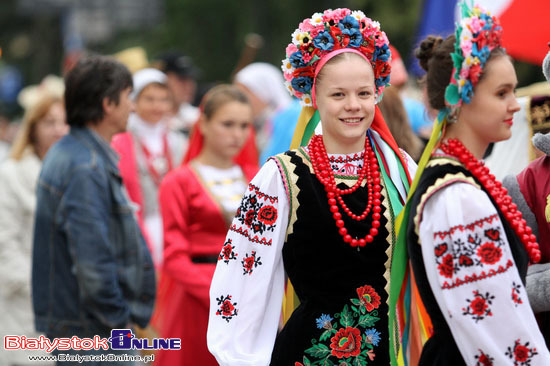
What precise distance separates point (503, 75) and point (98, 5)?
21357 millimetres

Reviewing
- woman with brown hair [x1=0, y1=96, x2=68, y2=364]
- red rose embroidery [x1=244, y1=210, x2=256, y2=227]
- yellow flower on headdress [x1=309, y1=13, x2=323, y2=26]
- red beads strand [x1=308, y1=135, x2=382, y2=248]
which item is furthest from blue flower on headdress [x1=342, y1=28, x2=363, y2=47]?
woman with brown hair [x1=0, y1=96, x2=68, y2=364]

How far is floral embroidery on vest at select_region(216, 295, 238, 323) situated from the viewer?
3.71 meters

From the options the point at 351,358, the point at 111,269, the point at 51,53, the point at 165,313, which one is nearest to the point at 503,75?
the point at 351,358

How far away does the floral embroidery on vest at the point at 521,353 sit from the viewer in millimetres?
3053

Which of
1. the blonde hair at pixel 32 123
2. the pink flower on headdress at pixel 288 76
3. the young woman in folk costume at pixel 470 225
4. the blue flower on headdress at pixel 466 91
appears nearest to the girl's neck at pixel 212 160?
the blonde hair at pixel 32 123

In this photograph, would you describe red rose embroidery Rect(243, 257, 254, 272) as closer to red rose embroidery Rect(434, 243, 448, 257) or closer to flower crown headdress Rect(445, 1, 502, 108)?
red rose embroidery Rect(434, 243, 448, 257)

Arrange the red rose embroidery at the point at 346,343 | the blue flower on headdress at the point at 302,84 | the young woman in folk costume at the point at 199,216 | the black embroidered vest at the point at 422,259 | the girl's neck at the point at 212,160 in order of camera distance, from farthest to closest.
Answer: the girl's neck at the point at 212,160
the young woman in folk costume at the point at 199,216
the blue flower on headdress at the point at 302,84
the red rose embroidery at the point at 346,343
the black embroidered vest at the point at 422,259

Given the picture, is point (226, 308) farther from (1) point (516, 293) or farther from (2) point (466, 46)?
(2) point (466, 46)

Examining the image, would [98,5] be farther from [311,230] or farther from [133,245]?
[311,230]

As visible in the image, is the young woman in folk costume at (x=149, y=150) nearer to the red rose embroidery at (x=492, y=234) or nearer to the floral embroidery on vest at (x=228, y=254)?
the floral embroidery on vest at (x=228, y=254)

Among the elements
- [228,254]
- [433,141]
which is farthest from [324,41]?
[228,254]

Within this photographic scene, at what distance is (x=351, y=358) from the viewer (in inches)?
146

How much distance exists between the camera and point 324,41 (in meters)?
3.85

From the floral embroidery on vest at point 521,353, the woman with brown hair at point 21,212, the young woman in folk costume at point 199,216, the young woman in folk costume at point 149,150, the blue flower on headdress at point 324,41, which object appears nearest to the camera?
the floral embroidery on vest at point 521,353
